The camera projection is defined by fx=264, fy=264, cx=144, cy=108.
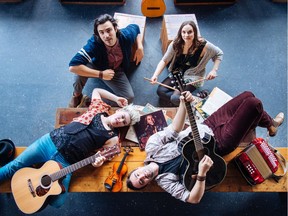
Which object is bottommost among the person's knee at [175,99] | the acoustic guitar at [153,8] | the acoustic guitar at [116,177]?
the acoustic guitar at [116,177]

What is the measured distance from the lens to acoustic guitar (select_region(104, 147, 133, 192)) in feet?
6.65

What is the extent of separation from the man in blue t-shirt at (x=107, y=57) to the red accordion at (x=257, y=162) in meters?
1.26

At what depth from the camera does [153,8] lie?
3363 mm

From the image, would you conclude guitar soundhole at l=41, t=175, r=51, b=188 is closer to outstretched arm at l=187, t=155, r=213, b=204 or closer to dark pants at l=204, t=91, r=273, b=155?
outstretched arm at l=187, t=155, r=213, b=204

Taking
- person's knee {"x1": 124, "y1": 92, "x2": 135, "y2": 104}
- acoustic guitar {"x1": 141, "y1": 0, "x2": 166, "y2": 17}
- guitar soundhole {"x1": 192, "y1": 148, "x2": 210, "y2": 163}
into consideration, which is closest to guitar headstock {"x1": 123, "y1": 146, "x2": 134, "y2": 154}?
guitar soundhole {"x1": 192, "y1": 148, "x2": 210, "y2": 163}

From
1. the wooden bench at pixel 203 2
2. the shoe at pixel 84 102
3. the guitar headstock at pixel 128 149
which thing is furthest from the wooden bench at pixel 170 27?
the guitar headstock at pixel 128 149

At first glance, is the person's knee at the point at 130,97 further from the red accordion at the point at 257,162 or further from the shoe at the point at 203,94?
the red accordion at the point at 257,162

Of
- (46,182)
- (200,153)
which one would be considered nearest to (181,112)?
(200,153)

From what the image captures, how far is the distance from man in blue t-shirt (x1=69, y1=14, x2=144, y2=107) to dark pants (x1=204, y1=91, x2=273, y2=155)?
993 millimetres

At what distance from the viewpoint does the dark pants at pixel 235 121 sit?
2.04m

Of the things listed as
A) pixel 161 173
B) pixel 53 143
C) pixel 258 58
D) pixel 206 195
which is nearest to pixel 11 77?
pixel 53 143

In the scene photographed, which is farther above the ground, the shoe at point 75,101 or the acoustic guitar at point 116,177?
the shoe at point 75,101

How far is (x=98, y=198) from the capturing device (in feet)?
8.11

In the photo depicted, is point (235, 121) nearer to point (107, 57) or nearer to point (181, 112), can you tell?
point (181, 112)
